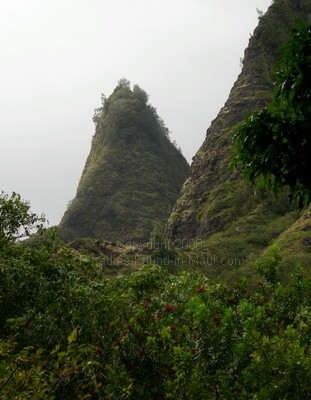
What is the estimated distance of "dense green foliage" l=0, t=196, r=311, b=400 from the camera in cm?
637

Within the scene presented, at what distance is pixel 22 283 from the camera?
9.34m

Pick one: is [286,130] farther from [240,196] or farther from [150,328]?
[240,196]

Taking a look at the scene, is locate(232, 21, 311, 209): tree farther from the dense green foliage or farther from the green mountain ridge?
the green mountain ridge

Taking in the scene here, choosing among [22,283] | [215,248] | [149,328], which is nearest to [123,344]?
[149,328]

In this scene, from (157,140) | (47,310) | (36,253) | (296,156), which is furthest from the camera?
(157,140)

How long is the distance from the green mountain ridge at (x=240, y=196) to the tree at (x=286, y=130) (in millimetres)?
45219

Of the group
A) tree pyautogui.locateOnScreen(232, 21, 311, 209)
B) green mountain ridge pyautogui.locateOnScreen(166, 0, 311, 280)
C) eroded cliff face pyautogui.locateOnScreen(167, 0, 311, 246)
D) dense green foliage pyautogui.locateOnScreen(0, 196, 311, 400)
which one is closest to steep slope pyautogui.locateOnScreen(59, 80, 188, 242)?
eroded cliff face pyautogui.locateOnScreen(167, 0, 311, 246)

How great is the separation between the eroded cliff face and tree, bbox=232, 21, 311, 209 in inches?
2251

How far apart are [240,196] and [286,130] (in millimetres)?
70313

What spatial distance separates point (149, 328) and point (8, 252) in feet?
13.2

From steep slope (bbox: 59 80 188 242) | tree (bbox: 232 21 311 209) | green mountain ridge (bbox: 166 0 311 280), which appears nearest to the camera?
tree (bbox: 232 21 311 209)

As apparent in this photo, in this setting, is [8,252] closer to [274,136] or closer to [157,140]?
[274,136]

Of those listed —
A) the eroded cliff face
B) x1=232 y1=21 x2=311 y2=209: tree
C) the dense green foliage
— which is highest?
the eroded cliff face

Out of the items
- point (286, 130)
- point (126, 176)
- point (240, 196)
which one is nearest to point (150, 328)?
point (286, 130)
